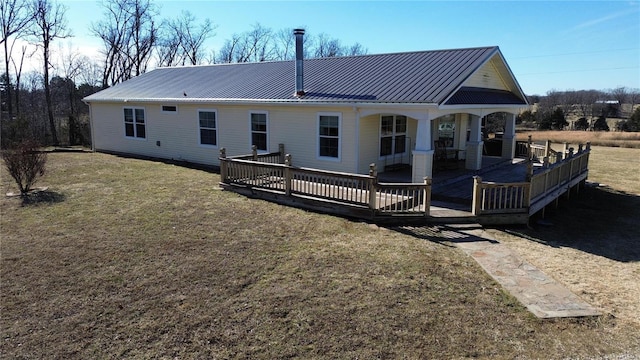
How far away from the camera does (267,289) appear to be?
643 cm

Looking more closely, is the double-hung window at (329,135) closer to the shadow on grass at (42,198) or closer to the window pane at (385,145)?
the window pane at (385,145)

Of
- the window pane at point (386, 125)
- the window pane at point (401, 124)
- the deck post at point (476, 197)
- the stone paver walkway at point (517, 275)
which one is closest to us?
the stone paver walkway at point (517, 275)

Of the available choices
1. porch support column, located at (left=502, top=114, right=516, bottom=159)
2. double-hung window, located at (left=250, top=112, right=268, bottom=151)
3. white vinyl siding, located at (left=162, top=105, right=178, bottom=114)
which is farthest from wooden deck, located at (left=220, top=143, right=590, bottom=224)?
white vinyl siding, located at (left=162, top=105, right=178, bottom=114)

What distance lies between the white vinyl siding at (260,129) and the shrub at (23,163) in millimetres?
6534

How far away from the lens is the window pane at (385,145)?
46.3ft

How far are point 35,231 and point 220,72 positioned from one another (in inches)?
521

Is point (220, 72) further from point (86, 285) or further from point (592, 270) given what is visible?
point (592, 270)

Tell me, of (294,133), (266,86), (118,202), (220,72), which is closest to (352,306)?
(118,202)

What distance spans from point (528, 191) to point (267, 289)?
678cm

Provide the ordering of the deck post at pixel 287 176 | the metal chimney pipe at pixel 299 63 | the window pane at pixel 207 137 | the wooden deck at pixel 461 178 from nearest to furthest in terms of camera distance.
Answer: the wooden deck at pixel 461 178 → the deck post at pixel 287 176 → the metal chimney pipe at pixel 299 63 → the window pane at pixel 207 137

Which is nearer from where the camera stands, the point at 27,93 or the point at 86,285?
the point at 86,285

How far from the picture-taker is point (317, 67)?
1738 cm

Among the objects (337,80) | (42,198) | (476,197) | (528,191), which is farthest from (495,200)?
(42,198)

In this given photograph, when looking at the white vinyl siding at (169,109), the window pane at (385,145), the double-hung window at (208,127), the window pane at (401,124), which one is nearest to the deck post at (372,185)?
the window pane at (385,145)
